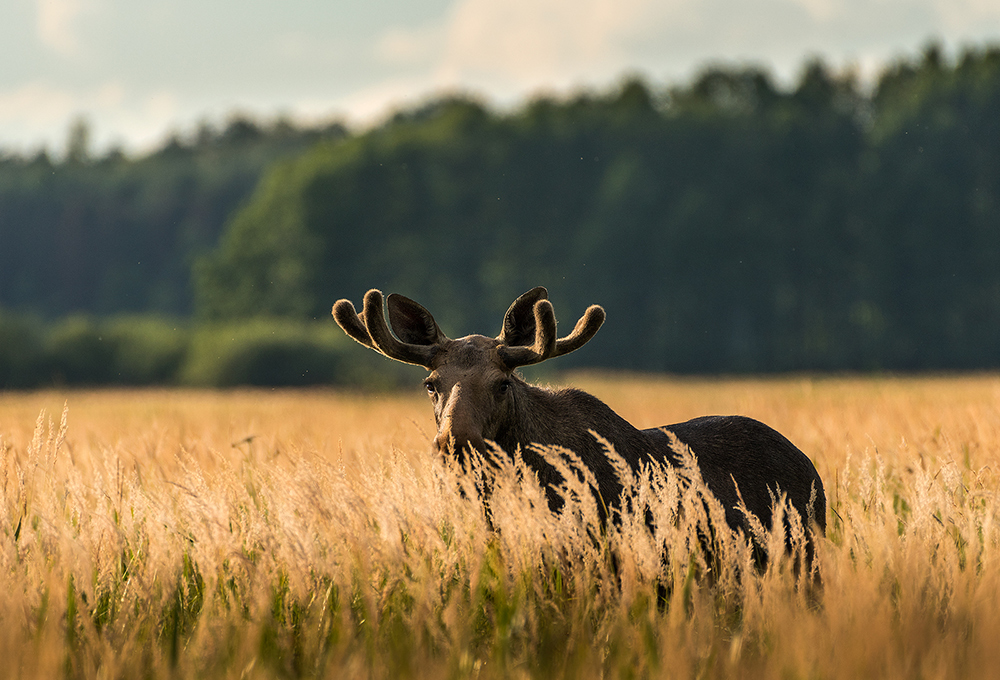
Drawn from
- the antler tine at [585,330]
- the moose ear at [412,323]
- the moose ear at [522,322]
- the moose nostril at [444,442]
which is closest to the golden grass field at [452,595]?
the moose nostril at [444,442]

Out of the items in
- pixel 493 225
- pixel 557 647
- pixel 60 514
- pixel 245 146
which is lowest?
pixel 557 647

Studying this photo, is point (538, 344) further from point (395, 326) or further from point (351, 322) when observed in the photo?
point (351, 322)

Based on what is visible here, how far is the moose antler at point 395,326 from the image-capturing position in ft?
16.1

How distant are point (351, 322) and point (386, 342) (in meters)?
0.36

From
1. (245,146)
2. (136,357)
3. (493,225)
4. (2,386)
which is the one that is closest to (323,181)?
(493,225)

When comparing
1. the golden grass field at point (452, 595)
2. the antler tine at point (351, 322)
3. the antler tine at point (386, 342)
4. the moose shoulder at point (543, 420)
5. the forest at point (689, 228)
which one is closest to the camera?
the golden grass field at point (452, 595)

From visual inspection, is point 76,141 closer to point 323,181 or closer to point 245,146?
point 245,146

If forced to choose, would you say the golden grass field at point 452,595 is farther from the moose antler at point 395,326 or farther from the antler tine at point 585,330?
the antler tine at point 585,330

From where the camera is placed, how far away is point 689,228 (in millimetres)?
51688

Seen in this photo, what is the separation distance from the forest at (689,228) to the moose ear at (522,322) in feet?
129

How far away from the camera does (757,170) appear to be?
5403 cm

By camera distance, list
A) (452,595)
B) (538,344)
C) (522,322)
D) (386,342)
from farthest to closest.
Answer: (522,322) → (386,342) → (538,344) → (452,595)

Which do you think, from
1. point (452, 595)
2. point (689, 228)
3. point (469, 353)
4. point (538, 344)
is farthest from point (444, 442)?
point (689, 228)

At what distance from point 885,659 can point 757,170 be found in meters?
53.5
